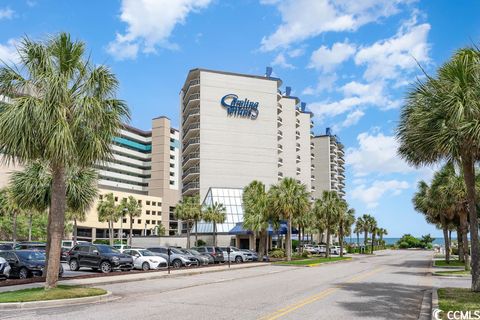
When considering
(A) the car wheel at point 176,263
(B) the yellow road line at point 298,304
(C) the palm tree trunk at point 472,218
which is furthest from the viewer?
(A) the car wheel at point 176,263

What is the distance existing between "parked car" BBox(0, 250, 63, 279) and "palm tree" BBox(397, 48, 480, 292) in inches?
759

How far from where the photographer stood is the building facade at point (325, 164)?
543 ft

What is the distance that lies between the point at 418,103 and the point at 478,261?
18.9 ft

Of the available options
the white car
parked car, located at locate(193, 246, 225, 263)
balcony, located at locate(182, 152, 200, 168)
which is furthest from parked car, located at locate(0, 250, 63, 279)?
balcony, located at locate(182, 152, 200, 168)

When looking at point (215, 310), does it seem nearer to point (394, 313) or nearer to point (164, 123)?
point (394, 313)

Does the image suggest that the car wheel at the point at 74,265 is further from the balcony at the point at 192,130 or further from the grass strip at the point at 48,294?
the balcony at the point at 192,130

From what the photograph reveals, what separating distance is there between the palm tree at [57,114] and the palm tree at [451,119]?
10.6 m

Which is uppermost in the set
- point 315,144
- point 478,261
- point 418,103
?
point 315,144

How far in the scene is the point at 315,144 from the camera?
170625 millimetres

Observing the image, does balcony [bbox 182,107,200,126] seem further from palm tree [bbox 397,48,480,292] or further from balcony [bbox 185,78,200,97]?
palm tree [bbox 397,48,480,292]

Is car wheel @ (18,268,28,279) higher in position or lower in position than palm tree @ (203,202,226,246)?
lower

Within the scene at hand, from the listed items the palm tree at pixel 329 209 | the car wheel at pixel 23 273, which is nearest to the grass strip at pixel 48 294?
the car wheel at pixel 23 273

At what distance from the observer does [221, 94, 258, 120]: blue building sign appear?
10694 cm

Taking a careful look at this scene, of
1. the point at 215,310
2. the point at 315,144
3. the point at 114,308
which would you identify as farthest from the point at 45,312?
the point at 315,144
